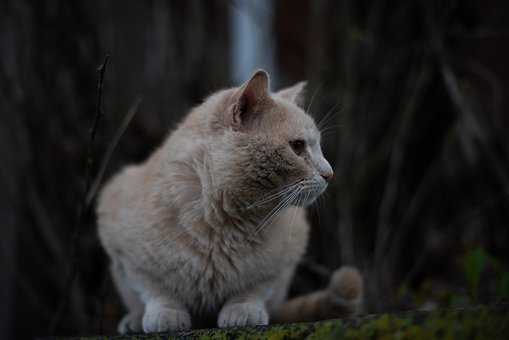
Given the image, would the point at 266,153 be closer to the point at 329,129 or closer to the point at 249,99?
the point at 249,99

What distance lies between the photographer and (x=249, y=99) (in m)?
2.05

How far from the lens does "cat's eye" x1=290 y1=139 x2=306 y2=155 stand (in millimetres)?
2045

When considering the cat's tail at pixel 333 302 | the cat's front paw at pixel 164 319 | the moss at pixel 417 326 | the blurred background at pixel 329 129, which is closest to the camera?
the moss at pixel 417 326

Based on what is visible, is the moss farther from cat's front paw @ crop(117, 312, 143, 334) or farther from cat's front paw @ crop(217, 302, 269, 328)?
cat's front paw @ crop(117, 312, 143, 334)

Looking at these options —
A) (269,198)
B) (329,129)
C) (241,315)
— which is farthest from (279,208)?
(329,129)

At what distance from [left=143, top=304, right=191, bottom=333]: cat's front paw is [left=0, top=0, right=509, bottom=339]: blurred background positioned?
4.49 feet

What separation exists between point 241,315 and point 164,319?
0.27 meters

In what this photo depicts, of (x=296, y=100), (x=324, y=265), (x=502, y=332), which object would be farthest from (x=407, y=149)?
(x=502, y=332)

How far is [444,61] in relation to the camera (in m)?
3.44

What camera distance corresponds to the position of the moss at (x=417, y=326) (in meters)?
1.32

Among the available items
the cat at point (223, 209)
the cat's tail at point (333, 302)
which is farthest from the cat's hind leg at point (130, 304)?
the cat's tail at point (333, 302)

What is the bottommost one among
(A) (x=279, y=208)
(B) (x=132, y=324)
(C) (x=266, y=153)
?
(B) (x=132, y=324)

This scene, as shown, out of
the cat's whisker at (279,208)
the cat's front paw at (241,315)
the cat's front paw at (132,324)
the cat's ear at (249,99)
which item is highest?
the cat's ear at (249,99)

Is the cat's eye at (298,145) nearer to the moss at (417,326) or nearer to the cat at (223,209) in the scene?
the cat at (223,209)
